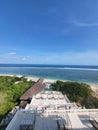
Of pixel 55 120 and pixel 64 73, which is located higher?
pixel 55 120

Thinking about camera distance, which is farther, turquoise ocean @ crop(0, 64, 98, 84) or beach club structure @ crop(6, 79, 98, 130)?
turquoise ocean @ crop(0, 64, 98, 84)

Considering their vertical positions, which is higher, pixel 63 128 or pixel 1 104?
pixel 63 128

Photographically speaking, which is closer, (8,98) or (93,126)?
(93,126)

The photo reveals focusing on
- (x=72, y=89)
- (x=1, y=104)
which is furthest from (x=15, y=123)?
(x=72, y=89)

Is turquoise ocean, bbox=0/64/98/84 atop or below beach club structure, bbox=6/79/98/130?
below

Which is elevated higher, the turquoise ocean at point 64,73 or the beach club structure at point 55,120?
the beach club structure at point 55,120

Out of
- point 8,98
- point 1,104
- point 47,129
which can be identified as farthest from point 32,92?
point 47,129

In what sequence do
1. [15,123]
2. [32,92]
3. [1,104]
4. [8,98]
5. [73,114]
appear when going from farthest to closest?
1. [32,92]
2. [8,98]
3. [1,104]
4. [73,114]
5. [15,123]

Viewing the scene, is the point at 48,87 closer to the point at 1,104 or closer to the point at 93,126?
the point at 1,104

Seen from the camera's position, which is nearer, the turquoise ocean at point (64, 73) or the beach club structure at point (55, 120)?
the beach club structure at point (55, 120)

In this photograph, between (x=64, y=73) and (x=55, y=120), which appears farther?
(x=64, y=73)

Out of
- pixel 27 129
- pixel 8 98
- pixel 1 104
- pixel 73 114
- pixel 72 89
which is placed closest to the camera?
pixel 27 129
